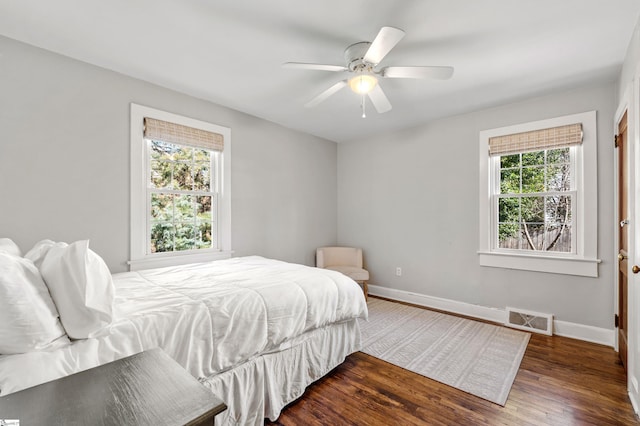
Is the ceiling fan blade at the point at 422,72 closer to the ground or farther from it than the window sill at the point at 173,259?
farther from it

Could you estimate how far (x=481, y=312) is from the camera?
3438 millimetres

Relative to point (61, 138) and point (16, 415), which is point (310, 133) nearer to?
point (61, 138)

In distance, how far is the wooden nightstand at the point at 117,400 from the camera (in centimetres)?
60

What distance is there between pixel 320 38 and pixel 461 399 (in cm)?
272

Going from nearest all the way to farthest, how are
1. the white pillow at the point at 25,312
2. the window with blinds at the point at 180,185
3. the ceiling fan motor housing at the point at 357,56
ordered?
the white pillow at the point at 25,312 < the ceiling fan motor housing at the point at 357,56 < the window with blinds at the point at 180,185

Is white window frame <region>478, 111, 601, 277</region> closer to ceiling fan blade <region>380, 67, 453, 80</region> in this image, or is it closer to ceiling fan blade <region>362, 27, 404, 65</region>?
ceiling fan blade <region>380, 67, 453, 80</region>

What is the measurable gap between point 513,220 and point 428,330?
164cm

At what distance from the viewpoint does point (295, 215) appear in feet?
14.0

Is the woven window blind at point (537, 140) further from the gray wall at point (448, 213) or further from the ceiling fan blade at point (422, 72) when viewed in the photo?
the ceiling fan blade at point (422, 72)

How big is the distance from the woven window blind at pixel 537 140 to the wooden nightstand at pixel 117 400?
3719 millimetres

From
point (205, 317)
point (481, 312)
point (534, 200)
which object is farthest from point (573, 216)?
point (205, 317)

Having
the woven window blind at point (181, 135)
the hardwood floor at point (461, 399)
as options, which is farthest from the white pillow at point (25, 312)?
the woven window blind at point (181, 135)

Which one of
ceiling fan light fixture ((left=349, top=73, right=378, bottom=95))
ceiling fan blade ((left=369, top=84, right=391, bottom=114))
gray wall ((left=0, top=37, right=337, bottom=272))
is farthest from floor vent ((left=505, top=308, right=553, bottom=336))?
gray wall ((left=0, top=37, right=337, bottom=272))

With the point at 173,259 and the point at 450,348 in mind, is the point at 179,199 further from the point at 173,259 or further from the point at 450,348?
the point at 450,348
